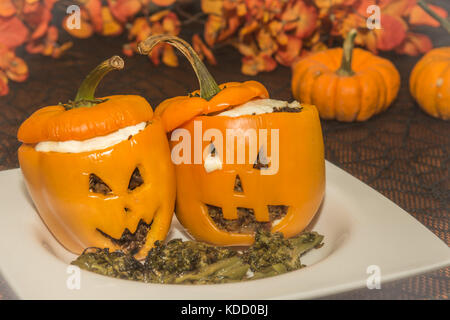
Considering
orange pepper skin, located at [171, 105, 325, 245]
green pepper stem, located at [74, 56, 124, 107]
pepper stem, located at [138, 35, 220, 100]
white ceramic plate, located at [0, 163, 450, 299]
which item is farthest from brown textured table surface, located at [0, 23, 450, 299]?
pepper stem, located at [138, 35, 220, 100]

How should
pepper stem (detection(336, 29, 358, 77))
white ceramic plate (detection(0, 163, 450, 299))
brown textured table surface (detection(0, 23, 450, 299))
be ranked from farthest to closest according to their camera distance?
1. pepper stem (detection(336, 29, 358, 77))
2. brown textured table surface (detection(0, 23, 450, 299))
3. white ceramic plate (detection(0, 163, 450, 299))

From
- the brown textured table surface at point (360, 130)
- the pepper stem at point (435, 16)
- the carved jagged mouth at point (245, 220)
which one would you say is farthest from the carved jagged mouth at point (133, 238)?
the pepper stem at point (435, 16)

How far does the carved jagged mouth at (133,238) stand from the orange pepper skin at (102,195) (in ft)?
0.04

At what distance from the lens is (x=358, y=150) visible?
8.27 feet

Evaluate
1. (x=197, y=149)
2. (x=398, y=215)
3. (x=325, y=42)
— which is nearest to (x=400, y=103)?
(x=325, y=42)

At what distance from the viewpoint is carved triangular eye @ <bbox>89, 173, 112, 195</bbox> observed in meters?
1.59

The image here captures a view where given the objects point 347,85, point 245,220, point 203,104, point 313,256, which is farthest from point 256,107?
point 347,85

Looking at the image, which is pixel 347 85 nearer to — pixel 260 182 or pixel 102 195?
pixel 260 182

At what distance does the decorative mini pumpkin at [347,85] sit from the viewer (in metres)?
2.72

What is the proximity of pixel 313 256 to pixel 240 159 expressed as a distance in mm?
382

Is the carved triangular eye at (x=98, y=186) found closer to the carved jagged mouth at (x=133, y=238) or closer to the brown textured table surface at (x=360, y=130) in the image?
the carved jagged mouth at (x=133, y=238)

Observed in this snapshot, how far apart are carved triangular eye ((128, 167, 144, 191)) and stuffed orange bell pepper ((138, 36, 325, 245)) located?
140 millimetres

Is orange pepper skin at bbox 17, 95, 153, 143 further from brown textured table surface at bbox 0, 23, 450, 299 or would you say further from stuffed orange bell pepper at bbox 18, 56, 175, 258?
brown textured table surface at bbox 0, 23, 450, 299

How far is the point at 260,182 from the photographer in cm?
167
